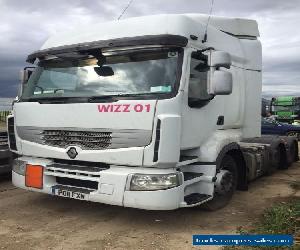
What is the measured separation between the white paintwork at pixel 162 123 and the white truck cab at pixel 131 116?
0.01 m

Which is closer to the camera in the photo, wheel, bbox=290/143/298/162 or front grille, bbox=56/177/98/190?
front grille, bbox=56/177/98/190

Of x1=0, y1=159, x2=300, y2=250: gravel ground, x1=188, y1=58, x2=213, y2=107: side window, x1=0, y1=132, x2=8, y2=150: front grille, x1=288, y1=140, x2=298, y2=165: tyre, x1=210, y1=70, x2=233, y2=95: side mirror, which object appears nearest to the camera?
x1=0, y1=159, x2=300, y2=250: gravel ground

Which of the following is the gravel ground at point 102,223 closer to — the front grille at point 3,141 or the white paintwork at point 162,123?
the white paintwork at point 162,123

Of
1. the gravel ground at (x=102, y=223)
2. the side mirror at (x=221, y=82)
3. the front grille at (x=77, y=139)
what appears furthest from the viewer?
the front grille at (x=77, y=139)

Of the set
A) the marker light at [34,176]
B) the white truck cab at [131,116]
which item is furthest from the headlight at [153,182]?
the marker light at [34,176]

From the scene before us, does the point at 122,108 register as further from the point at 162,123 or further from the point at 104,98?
the point at 162,123

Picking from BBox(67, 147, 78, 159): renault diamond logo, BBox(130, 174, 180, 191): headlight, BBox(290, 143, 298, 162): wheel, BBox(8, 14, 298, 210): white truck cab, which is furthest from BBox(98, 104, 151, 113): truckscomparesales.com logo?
BBox(290, 143, 298, 162): wheel

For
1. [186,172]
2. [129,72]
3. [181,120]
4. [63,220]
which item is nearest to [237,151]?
[186,172]

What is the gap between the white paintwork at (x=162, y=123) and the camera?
4.82 meters

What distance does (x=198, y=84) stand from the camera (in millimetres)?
5375

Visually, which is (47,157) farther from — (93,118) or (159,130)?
(159,130)

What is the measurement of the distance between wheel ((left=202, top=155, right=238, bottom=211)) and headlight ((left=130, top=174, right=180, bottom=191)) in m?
1.21

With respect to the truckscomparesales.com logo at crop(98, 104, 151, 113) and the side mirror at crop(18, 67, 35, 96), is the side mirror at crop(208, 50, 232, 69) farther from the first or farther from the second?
the side mirror at crop(18, 67, 35, 96)

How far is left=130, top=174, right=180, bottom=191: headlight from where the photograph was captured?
4.82 m
